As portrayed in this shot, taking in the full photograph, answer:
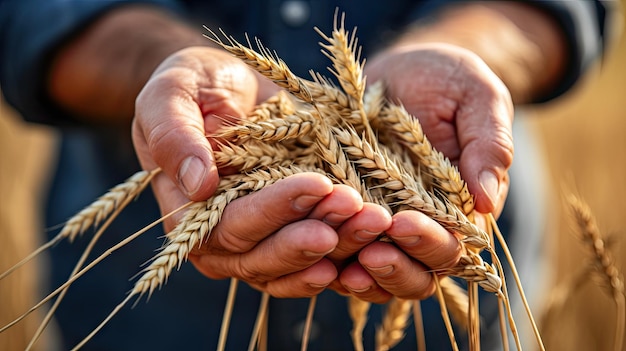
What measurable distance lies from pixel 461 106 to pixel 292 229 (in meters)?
0.39

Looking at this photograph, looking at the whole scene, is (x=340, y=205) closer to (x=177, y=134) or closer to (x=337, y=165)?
(x=337, y=165)

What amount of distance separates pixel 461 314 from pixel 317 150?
18.4 inches

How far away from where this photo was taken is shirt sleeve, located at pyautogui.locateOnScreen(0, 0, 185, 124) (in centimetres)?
140

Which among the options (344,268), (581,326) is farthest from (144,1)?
(581,326)

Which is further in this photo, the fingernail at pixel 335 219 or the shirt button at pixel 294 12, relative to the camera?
the shirt button at pixel 294 12

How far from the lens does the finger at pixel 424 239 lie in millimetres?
811

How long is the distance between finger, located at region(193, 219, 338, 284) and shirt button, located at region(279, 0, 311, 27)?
2.48 feet

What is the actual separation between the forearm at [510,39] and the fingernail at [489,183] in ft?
1.60

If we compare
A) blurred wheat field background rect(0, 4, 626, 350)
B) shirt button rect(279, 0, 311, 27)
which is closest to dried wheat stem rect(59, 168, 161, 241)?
shirt button rect(279, 0, 311, 27)

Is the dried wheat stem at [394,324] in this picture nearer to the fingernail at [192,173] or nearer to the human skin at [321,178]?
the human skin at [321,178]

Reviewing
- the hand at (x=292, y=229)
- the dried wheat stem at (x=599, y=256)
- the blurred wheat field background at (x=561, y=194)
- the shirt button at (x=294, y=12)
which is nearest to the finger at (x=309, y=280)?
the hand at (x=292, y=229)

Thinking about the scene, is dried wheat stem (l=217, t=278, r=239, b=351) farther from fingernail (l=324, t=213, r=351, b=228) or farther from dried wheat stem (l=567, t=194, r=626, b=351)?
dried wheat stem (l=567, t=194, r=626, b=351)

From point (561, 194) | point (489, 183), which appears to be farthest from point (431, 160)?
point (561, 194)

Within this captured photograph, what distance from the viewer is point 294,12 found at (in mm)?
1544
